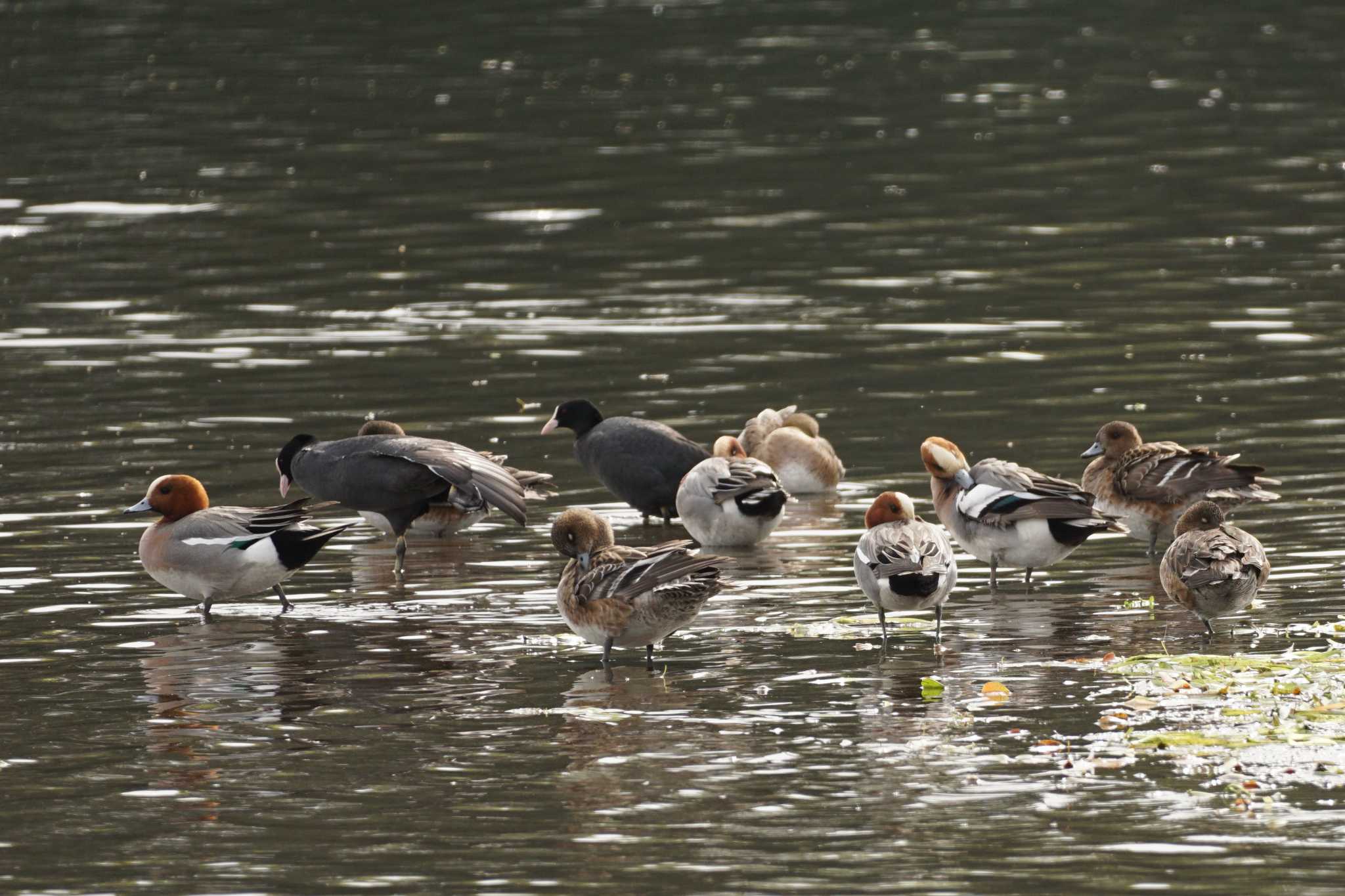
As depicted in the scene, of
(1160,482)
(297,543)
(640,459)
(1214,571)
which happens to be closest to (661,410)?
(640,459)

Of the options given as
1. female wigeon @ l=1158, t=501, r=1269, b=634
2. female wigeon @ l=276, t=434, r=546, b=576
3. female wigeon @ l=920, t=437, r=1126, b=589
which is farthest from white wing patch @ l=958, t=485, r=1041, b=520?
female wigeon @ l=276, t=434, r=546, b=576

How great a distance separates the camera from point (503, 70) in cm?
4781

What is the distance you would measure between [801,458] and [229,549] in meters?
5.23

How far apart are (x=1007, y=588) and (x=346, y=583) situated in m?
4.69

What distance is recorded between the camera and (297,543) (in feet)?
45.5

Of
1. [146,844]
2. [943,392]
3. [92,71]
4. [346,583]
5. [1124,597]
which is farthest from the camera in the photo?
[92,71]

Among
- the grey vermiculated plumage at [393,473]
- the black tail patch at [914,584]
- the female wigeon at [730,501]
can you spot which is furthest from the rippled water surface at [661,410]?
the grey vermiculated plumage at [393,473]

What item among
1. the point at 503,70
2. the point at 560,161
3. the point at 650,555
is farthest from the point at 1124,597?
the point at 503,70

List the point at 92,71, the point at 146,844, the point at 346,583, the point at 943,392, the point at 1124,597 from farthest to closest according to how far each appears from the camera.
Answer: the point at 92,71 < the point at 943,392 < the point at 346,583 < the point at 1124,597 < the point at 146,844

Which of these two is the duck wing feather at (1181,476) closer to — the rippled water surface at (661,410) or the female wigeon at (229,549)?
the rippled water surface at (661,410)

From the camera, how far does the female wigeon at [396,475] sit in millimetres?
15023

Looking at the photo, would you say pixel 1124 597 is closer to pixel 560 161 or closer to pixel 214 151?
pixel 560 161

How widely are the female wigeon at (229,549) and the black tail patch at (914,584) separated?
12.4 feet

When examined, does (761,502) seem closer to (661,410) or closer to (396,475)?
(396,475)
